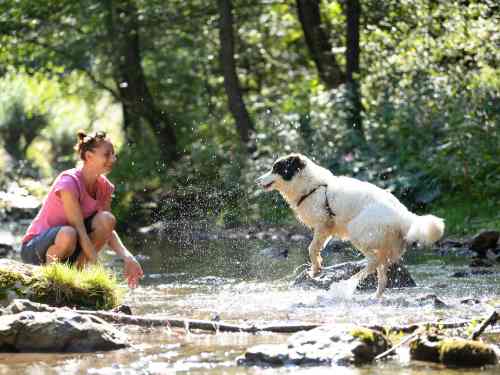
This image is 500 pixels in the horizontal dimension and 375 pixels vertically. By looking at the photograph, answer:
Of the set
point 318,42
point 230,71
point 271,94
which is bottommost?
point 271,94

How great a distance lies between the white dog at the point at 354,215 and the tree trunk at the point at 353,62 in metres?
9.38

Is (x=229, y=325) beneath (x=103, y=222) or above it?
beneath

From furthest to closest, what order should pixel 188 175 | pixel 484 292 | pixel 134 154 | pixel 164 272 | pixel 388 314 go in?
pixel 134 154
pixel 188 175
pixel 164 272
pixel 484 292
pixel 388 314

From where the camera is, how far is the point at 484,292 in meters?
8.51

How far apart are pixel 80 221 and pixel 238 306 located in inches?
58.6

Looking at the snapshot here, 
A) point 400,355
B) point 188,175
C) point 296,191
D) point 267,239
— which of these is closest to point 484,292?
point 296,191

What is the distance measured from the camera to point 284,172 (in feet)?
30.9

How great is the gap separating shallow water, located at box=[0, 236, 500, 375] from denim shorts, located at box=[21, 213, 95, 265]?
0.69 meters

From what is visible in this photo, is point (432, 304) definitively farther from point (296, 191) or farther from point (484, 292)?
point (296, 191)

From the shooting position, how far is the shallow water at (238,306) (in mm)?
5430

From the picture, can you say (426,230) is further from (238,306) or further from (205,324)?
(205,324)

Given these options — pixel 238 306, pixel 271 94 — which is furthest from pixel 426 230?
pixel 271 94

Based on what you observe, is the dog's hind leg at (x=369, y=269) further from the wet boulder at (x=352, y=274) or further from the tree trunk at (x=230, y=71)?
the tree trunk at (x=230, y=71)

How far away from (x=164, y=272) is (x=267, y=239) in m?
4.28
